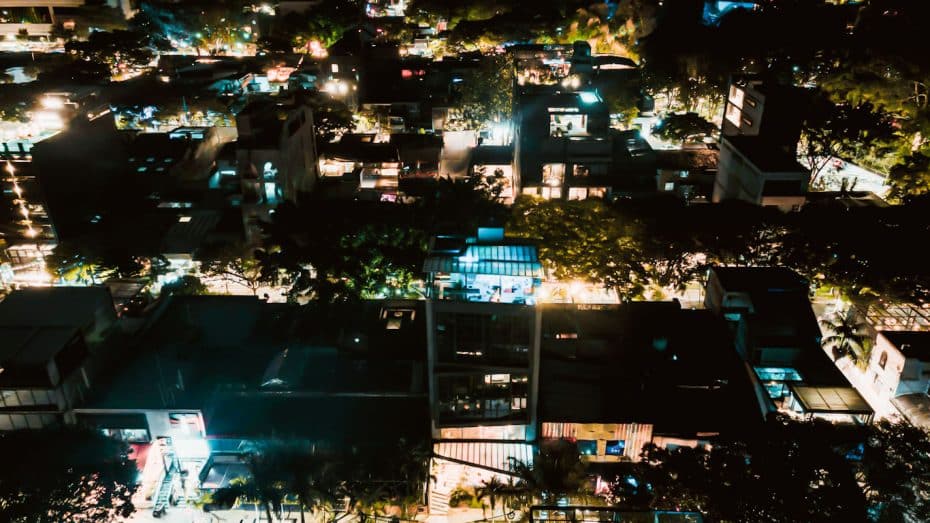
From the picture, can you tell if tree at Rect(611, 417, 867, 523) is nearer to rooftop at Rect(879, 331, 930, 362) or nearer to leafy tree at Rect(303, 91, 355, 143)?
rooftop at Rect(879, 331, 930, 362)

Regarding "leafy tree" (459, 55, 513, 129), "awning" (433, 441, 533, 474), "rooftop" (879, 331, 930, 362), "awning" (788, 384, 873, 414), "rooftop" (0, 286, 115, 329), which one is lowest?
"awning" (433, 441, 533, 474)

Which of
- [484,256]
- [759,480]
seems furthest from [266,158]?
[759,480]

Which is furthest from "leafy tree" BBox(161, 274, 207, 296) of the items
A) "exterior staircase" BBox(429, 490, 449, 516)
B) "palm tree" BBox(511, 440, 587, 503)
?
"palm tree" BBox(511, 440, 587, 503)

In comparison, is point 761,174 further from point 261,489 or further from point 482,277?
point 261,489

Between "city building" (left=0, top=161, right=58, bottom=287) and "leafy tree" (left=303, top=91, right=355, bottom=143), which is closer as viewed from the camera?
"city building" (left=0, top=161, right=58, bottom=287)

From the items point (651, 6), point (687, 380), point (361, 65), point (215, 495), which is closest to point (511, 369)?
point (687, 380)

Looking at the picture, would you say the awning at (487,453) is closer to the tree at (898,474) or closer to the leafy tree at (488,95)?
the tree at (898,474)

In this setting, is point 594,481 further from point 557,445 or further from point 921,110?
point 921,110

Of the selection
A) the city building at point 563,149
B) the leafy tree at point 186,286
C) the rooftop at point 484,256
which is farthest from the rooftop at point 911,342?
the leafy tree at point 186,286
